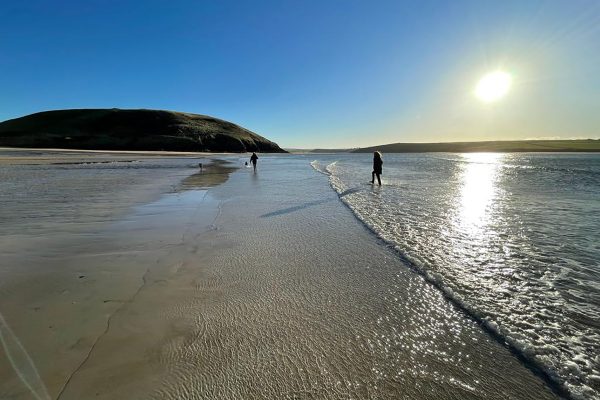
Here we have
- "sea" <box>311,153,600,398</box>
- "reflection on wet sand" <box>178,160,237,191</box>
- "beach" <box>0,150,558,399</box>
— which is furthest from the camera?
"reflection on wet sand" <box>178,160,237,191</box>

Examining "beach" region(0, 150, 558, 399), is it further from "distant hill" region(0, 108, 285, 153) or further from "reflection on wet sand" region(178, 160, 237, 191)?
"distant hill" region(0, 108, 285, 153)

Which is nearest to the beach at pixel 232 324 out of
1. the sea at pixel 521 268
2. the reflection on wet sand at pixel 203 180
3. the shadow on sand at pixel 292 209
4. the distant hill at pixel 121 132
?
the sea at pixel 521 268

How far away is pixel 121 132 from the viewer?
10475 cm

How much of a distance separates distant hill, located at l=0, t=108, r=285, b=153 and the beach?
99.7 meters

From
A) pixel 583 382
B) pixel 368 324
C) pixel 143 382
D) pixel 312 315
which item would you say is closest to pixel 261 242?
pixel 312 315

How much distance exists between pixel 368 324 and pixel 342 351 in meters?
0.69

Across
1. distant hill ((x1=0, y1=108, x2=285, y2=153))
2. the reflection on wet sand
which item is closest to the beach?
the reflection on wet sand

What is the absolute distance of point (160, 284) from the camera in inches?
189

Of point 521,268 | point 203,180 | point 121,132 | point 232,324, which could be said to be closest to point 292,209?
point 521,268

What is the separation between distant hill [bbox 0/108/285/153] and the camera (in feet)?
308

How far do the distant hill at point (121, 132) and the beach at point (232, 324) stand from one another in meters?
99.7

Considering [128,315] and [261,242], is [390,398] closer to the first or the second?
[128,315]

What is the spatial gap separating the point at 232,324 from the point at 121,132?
121571 mm

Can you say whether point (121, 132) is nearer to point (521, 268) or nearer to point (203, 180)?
point (203, 180)
